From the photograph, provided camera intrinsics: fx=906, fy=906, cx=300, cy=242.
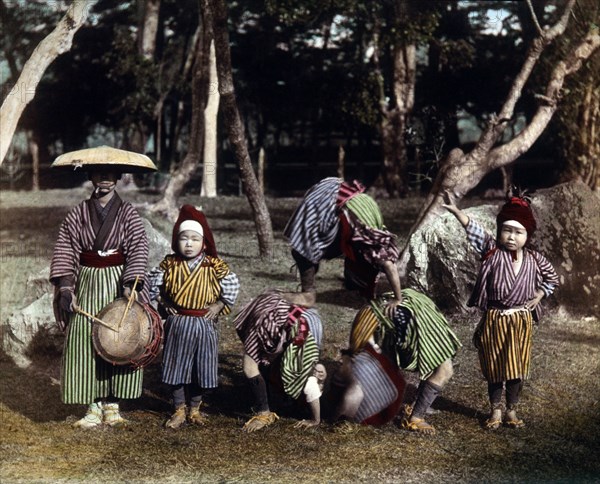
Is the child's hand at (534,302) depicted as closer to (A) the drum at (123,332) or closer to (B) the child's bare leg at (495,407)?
(B) the child's bare leg at (495,407)

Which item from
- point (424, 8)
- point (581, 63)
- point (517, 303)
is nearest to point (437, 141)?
point (581, 63)

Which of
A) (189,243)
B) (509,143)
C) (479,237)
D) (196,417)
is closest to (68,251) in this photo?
(189,243)

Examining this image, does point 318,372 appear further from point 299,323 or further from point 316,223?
point 316,223

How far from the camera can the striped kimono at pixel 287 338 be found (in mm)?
5477

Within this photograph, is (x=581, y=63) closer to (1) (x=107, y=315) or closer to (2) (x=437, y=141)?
(2) (x=437, y=141)

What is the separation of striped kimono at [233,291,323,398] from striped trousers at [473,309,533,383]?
3.69 feet

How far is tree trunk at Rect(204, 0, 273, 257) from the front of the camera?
30.0 feet

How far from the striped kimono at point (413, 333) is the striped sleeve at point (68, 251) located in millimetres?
1819

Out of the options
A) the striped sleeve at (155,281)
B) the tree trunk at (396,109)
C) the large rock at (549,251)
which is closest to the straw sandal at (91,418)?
the striped sleeve at (155,281)

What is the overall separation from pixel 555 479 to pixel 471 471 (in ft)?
1.47

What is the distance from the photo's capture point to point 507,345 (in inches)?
225

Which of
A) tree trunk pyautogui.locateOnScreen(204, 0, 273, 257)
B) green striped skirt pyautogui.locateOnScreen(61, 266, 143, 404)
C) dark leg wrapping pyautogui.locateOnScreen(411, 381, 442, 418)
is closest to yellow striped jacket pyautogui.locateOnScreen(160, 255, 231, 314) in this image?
green striped skirt pyautogui.locateOnScreen(61, 266, 143, 404)

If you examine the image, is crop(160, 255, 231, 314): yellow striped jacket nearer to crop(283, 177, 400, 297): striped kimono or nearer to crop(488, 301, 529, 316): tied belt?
crop(283, 177, 400, 297): striped kimono

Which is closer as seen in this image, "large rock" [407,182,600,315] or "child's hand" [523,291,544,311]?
"child's hand" [523,291,544,311]
